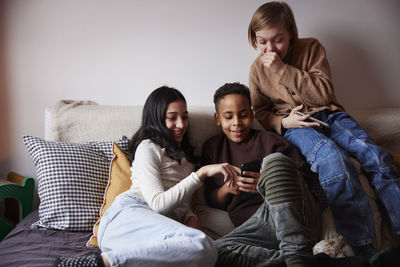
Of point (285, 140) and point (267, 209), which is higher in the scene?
point (285, 140)

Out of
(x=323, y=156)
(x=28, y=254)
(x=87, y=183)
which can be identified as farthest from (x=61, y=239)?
(x=323, y=156)

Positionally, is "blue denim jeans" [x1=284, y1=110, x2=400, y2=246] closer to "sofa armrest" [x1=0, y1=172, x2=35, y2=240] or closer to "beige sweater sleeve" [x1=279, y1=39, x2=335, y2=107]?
"beige sweater sleeve" [x1=279, y1=39, x2=335, y2=107]

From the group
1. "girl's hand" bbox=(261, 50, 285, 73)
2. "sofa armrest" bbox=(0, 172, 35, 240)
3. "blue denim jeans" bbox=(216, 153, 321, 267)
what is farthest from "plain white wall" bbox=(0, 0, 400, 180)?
"blue denim jeans" bbox=(216, 153, 321, 267)

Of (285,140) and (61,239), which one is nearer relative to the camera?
(61,239)

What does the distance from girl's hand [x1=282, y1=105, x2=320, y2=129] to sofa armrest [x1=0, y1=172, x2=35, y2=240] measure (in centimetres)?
125

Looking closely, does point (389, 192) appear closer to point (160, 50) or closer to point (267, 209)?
point (267, 209)

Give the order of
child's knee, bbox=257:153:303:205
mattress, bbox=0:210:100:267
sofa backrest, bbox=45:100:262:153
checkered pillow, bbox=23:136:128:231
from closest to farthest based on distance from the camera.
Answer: child's knee, bbox=257:153:303:205 < mattress, bbox=0:210:100:267 < checkered pillow, bbox=23:136:128:231 < sofa backrest, bbox=45:100:262:153

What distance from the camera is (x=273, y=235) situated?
3.81ft

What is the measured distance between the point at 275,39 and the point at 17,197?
1.41 m

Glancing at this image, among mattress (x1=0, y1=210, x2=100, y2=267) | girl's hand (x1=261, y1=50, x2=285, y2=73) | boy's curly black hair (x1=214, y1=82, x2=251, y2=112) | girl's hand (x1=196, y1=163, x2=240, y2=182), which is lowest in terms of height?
mattress (x1=0, y1=210, x2=100, y2=267)

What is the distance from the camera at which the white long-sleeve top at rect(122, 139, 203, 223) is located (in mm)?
1189

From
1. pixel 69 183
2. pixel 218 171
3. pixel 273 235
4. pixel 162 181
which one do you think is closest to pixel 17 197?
pixel 69 183

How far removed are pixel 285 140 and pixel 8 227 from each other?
1.35 metres

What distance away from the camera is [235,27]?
6.43 ft
